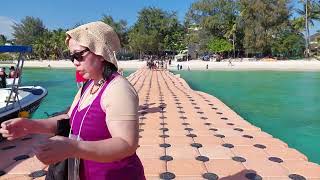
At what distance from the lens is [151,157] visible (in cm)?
465

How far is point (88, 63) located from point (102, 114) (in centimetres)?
29

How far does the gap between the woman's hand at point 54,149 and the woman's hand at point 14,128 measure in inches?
21.2

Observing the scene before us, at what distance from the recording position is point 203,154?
190 inches

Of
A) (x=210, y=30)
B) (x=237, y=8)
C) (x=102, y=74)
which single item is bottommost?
(x=102, y=74)

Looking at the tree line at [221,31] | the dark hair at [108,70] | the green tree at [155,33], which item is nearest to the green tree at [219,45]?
the tree line at [221,31]

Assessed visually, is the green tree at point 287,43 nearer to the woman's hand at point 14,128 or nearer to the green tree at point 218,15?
the green tree at point 218,15

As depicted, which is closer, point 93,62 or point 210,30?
point 93,62

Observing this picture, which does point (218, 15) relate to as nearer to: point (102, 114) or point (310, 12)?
point (310, 12)

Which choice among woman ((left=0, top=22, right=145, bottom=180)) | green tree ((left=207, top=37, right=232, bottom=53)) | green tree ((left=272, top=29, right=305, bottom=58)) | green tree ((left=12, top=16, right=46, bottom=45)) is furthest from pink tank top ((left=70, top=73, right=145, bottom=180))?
green tree ((left=12, top=16, right=46, bottom=45))

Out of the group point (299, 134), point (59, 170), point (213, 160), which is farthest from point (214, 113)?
point (59, 170)

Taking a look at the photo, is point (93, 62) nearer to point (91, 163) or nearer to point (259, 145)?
point (91, 163)

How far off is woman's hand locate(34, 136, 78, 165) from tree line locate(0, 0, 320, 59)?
48.2 metres

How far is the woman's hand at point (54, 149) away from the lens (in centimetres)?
112

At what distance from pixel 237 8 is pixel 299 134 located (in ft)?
170
